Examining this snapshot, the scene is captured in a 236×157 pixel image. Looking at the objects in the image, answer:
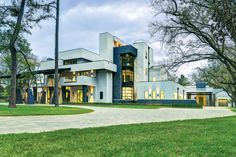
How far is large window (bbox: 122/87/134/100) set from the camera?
43.4 m

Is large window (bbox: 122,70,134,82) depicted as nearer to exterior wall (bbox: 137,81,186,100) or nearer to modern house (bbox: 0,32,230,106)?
modern house (bbox: 0,32,230,106)

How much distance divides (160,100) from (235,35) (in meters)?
29.1

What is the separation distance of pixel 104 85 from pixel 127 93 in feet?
15.8

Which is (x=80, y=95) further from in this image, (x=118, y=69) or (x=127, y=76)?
(x=127, y=76)

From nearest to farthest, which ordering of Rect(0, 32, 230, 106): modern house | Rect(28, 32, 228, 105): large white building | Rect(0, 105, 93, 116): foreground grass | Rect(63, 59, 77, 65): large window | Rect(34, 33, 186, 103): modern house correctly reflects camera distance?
Rect(0, 105, 93, 116): foreground grass < Rect(0, 32, 230, 106): modern house < Rect(28, 32, 228, 105): large white building < Rect(34, 33, 186, 103): modern house < Rect(63, 59, 77, 65): large window

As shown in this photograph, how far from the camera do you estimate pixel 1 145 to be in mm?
4688

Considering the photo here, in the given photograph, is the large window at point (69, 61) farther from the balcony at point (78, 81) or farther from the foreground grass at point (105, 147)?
the foreground grass at point (105, 147)

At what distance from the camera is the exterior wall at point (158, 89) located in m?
40.6

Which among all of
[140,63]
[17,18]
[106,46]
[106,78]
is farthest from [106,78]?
[17,18]

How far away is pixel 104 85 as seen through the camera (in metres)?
41.5

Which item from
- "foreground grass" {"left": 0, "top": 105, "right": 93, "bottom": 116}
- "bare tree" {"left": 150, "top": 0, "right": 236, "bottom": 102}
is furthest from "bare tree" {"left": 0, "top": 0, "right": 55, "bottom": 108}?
"bare tree" {"left": 150, "top": 0, "right": 236, "bottom": 102}

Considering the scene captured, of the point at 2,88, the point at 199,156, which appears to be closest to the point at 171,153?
the point at 199,156

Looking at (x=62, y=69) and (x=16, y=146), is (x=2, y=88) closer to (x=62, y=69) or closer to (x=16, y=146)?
(x=62, y=69)

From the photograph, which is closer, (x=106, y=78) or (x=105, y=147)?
(x=105, y=147)
